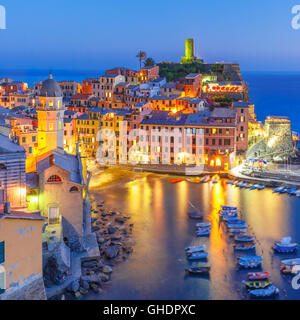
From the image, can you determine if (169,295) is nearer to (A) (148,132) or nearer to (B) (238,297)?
(B) (238,297)

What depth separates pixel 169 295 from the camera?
11.9 meters

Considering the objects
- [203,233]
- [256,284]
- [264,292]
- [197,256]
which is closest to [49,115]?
[203,233]

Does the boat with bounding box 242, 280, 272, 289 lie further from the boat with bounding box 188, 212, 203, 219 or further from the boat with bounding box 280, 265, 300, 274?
the boat with bounding box 188, 212, 203, 219

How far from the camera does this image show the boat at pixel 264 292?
1180 cm

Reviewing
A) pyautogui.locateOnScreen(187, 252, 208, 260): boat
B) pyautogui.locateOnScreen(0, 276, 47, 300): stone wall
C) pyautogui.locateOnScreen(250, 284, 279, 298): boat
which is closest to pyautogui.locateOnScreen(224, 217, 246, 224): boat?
pyautogui.locateOnScreen(187, 252, 208, 260): boat

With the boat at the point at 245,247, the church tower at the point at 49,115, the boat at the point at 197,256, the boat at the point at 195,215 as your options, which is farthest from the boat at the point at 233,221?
the church tower at the point at 49,115

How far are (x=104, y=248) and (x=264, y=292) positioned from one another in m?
5.87

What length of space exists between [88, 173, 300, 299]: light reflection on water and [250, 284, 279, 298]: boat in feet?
0.80

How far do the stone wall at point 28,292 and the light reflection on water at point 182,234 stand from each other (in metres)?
2.70

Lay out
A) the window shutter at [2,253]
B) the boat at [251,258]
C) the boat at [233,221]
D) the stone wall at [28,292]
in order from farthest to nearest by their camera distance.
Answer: the boat at [233,221]
the boat at [251,258]
the stone wall at [28,292]
the window shutter at [2,253]

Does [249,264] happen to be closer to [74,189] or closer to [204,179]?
[74,189]

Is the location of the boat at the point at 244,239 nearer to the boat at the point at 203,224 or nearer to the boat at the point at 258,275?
the boat at the point at 203,224

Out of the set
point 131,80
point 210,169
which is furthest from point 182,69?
point 210,169

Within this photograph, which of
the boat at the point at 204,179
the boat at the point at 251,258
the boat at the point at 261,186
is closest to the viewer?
the boat at the point at 251,258
